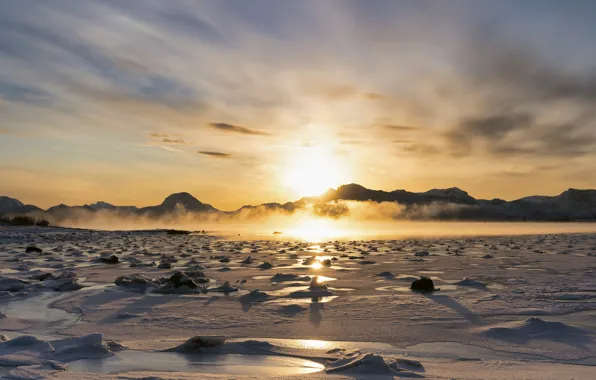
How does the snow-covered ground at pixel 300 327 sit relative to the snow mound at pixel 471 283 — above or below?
below

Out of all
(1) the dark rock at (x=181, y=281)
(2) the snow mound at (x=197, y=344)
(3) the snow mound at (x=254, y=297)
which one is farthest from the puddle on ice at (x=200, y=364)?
Answer: (1) the dark rock at (x=181, y=281)

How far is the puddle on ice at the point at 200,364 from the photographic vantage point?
4410mm

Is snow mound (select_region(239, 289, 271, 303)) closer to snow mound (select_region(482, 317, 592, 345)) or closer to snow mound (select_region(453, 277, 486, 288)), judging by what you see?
snow mound (select_region(482, 317, 592, 345))

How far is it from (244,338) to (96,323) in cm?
→ 254

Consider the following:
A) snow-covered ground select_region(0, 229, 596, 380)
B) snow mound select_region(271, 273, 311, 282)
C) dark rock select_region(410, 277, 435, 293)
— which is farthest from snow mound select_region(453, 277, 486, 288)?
snow mound select_region(271, 273, 311, 282)

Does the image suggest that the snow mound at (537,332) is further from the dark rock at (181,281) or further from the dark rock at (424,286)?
the dark rock at (181,281)

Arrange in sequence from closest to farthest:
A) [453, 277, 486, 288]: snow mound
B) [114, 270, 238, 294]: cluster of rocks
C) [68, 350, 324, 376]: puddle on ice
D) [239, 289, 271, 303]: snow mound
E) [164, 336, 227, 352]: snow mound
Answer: [68, 350, 324, 376]: puddle on ice, [164, 336, 227, 352]: snow mound, [239, 289, 271, 303]: snow mound, [114, 270, 238, 294]: cluster of rocks, [453, 277, 486, 288]: snow mound

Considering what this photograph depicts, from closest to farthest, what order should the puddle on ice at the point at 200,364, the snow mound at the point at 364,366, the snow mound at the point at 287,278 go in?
the snow mound at the point at 364,366, the puddle on ice at the point at 200,364, the snow mound at the point at 287,278

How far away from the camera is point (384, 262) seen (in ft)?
52.2

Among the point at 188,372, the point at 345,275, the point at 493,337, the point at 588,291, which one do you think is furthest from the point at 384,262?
the point at 188,372

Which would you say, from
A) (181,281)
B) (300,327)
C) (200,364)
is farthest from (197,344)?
(181,281)

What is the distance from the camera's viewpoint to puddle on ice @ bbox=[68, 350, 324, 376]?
4.41m

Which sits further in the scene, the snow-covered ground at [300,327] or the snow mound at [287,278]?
the snow mound at [287,278]

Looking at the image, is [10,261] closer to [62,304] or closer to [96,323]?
[62,304]
